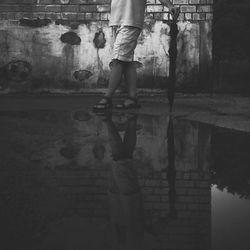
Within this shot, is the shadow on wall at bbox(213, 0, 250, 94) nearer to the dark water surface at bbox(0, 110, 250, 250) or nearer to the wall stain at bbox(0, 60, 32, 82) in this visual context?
the wall stain at bbox(0, 60, 32, 82)

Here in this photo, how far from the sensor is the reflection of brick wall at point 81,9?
4.86 m

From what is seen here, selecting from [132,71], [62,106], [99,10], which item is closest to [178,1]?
[99,10]

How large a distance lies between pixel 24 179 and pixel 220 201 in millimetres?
782

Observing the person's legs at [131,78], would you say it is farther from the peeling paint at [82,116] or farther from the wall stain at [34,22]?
the wall stain at [34,22]

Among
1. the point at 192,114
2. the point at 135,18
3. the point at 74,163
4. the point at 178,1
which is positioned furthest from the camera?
the point at 178,1

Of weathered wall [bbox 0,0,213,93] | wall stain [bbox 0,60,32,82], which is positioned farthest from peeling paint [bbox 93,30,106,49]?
wall stain [bbox 0,60,32,82]

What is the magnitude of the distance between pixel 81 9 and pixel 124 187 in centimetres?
349

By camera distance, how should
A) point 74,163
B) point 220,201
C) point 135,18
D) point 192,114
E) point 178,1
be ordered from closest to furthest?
point 220,201 → point 74,163 → point 192,114 → point 135,18 → point 178,1

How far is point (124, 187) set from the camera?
1.82 m

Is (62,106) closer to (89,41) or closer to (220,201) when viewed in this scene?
(89,41)

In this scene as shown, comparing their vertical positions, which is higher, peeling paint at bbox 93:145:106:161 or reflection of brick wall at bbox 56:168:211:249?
peeling paint at bbox 93:145:106:161

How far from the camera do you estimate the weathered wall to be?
4.91m

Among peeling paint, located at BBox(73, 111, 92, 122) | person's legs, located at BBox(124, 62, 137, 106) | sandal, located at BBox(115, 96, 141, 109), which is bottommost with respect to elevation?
peeling paint, located at BBox(73, 111, 92, 122)

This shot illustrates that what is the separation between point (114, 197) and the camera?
67.6 inches
